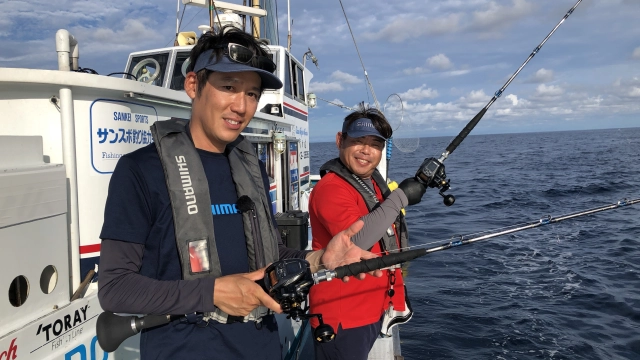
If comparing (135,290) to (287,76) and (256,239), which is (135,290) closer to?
(256,239)

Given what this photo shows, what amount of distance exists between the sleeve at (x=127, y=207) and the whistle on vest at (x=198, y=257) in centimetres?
18

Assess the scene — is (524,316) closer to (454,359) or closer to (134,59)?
(454,359)

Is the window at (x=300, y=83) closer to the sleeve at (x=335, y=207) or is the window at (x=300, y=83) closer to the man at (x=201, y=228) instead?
the sleeve at (x=335, y=207)

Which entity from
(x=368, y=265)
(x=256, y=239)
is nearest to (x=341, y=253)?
(x=368, y=265)

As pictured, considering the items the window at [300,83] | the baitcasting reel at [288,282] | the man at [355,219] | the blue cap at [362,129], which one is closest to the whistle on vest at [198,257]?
the baitcasting reel at [288,282]

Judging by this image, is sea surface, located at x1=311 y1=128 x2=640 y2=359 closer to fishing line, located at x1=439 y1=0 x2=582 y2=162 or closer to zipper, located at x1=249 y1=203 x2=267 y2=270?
fishing line, located at x1=439 y1=0 x2=582 y2=162

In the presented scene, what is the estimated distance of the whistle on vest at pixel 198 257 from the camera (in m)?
1.62

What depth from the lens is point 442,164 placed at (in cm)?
318

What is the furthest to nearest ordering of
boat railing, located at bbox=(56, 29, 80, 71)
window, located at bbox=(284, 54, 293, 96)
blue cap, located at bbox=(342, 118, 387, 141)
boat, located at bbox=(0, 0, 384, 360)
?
1. window, located at bbox=(284, 54, 293, 96)
2. blue cap, located at bbox=(342, 118, 387, 141)
3. boat railing, located at bbox=(56, 29, 80, 71)
4. boat, located at bbox=(0, 0, 384, 360)

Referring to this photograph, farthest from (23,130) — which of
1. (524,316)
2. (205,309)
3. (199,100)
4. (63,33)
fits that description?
(524,316)

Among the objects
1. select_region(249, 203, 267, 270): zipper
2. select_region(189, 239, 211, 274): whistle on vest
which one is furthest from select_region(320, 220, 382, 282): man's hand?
select_region(189, 239, 211, 274): whistle on vest

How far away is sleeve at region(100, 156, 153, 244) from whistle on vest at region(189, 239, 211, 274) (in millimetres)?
176

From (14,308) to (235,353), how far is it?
993 millimetres

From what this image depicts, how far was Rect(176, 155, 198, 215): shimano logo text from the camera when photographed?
1.62m
